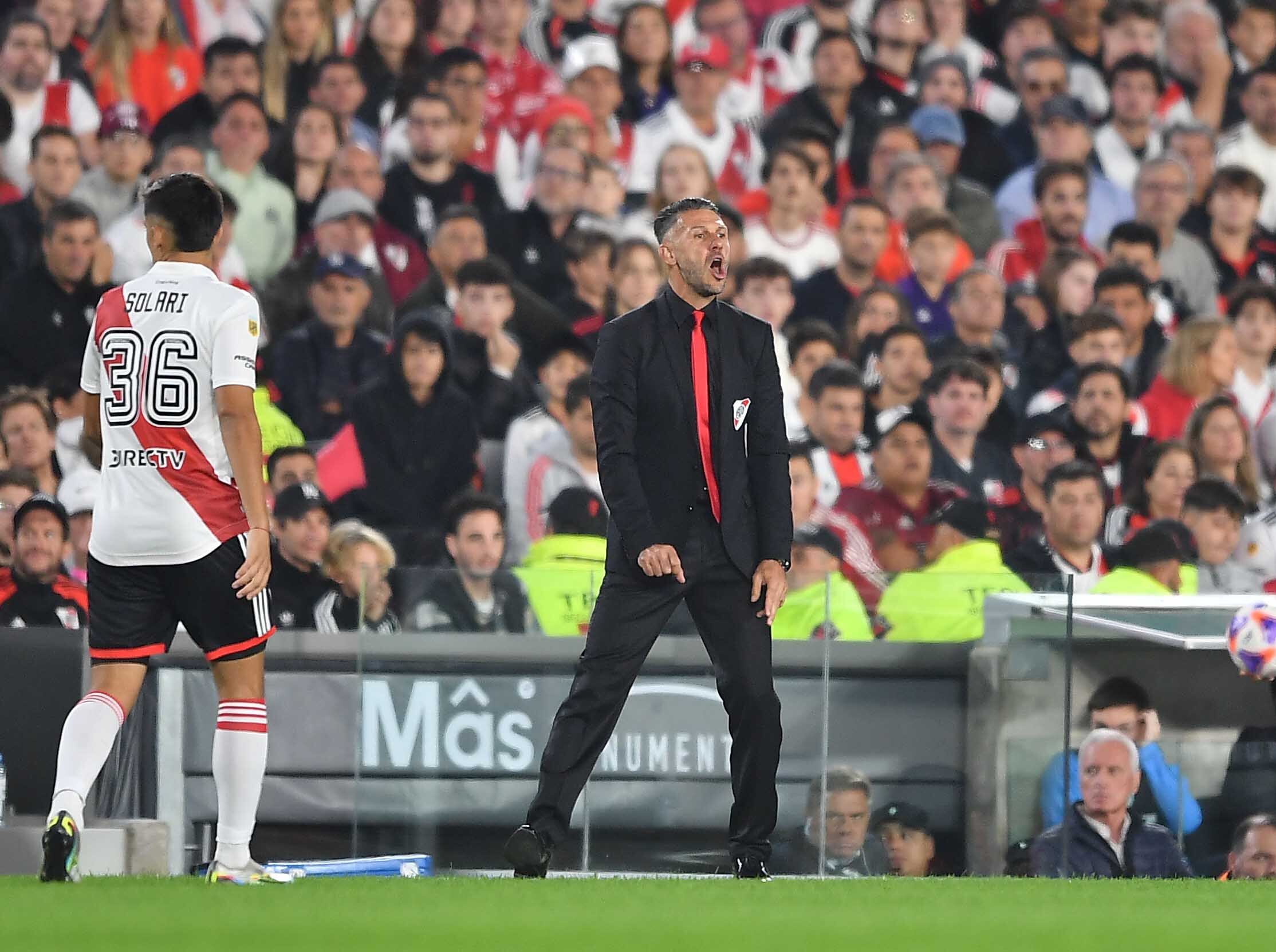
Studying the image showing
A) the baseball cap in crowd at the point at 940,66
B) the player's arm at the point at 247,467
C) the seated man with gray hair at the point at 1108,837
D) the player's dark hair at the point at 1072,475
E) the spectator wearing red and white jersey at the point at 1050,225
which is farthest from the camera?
the baseball cap in crowd at the point at 940,66

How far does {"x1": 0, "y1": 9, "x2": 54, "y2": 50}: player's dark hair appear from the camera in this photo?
503 inches

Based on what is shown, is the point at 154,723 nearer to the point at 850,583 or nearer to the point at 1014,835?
the point at 850,583

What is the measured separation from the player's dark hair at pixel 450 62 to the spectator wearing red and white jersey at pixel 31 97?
198 centimetres

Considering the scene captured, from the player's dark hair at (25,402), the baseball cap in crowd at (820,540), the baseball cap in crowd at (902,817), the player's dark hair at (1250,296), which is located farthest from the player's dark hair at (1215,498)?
the player's dark hair at (25,402)

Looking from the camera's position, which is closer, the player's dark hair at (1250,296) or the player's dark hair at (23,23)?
the player's dark hair at (23,23)

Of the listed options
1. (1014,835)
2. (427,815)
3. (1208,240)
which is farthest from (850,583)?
(1208,240)

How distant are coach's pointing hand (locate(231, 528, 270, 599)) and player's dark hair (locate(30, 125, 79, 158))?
22.1 ft

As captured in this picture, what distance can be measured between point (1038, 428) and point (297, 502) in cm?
397

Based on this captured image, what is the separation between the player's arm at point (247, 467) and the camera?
6133 mm

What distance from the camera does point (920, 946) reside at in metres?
4.85

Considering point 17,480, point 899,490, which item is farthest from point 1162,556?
point 17,480

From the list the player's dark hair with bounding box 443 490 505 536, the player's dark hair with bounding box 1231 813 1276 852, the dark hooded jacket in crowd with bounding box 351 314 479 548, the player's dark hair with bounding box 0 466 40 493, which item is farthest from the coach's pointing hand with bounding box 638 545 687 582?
the dark hooded jacket in crowd with bounding box 351 314 479 548

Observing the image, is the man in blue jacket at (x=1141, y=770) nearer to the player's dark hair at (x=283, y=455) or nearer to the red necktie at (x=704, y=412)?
the red necktie at (x=704, y=412)

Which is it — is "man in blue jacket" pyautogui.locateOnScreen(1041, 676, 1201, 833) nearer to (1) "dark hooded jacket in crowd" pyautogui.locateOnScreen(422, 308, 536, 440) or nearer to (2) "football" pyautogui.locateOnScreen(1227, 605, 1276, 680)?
(2) "football" pyautogui.locateOnScreen(1227, 605, 1276, 680)
